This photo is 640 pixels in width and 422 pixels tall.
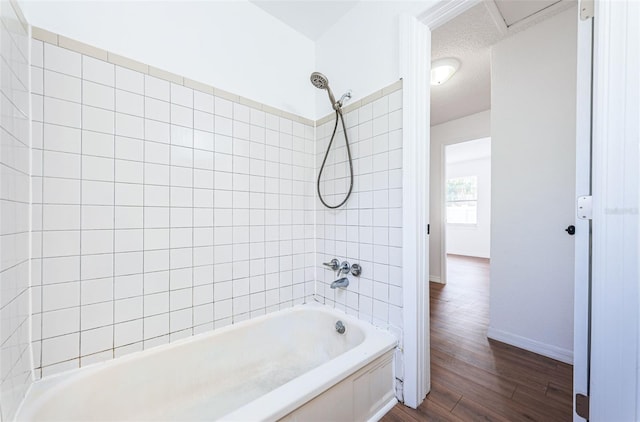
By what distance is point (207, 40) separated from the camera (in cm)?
142

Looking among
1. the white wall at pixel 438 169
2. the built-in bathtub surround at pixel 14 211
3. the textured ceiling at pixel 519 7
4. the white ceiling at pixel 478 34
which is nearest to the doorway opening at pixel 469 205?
the white wall at pixel 438 169

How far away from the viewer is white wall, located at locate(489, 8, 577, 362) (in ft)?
5.38

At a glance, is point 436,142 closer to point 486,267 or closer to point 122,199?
point 486,267

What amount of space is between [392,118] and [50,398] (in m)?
1.99

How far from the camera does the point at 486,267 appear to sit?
4.57 meters

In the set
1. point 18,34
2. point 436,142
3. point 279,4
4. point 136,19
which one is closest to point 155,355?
point 18,34

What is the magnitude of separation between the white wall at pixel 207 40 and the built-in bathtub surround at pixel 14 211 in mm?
211

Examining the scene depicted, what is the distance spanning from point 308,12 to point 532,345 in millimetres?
2914

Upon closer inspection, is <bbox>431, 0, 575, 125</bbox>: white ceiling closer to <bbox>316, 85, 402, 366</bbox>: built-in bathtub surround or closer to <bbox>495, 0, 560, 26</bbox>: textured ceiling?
<bbox>495, 0, 560, 26</bbox>: textured ceiling

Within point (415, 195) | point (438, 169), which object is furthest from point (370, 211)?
point (438, 169)

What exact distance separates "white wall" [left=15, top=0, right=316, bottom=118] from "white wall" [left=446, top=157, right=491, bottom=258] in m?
5.33

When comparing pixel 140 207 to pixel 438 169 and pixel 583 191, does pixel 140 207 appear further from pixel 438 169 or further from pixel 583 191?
pixel 438 169

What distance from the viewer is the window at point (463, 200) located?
5.82 meters

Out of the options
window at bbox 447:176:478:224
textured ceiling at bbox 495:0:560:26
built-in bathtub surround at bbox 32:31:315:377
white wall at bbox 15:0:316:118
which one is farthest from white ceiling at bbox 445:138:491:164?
built-in bathtub surround at bbox 32:31:315:377
